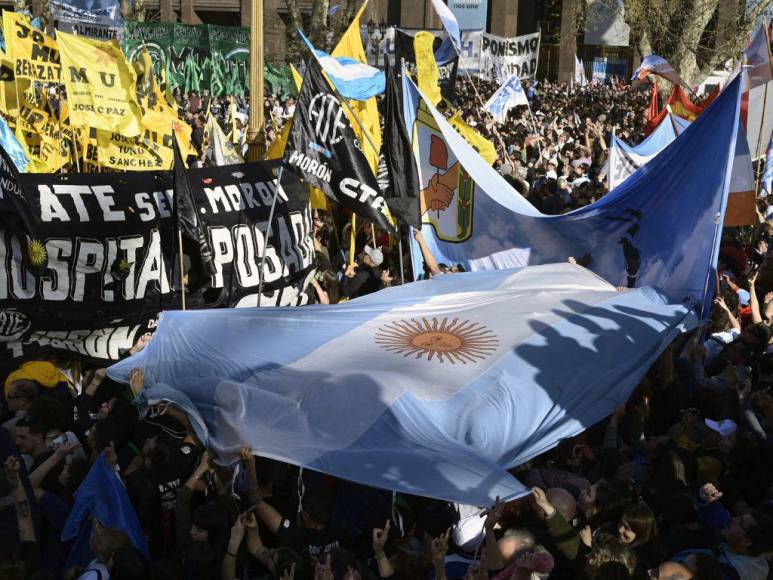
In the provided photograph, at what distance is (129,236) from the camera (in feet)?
23.0

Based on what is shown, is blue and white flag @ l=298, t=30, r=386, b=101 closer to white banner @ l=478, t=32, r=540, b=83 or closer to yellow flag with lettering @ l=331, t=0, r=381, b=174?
yellow flag with lettering @ l=331, t=0, r=381, b=174

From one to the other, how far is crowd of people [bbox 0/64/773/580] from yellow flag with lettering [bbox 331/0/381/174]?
4.48 metres

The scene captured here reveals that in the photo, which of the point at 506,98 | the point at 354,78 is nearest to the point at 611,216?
the point at 354,78

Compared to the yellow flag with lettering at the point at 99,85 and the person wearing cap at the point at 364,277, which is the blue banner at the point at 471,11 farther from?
the person wearing cap at the point at 364,277

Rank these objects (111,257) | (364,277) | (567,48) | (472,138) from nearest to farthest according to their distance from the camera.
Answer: (111,257) → (364,277) → (472,138) → (567,48)

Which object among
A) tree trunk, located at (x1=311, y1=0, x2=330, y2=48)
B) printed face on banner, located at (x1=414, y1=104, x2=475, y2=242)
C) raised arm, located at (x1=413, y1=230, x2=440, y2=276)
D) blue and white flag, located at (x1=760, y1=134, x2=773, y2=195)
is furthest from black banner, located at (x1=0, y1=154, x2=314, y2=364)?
tree trunk, located at (x1=311, y1=0, x2=330, y2=48)

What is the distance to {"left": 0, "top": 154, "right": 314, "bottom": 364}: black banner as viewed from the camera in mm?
6453

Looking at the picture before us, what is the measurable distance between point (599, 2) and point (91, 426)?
41.3 meters

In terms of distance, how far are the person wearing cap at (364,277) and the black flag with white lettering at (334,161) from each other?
135 cm

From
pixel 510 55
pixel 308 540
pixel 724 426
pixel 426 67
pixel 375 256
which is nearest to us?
pixel 308 540

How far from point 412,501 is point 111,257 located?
10.2 ft

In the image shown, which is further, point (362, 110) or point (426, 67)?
point (426, 67)

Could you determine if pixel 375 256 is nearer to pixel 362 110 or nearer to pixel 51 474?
pixel 362 110

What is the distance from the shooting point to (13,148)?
955 centimetres
